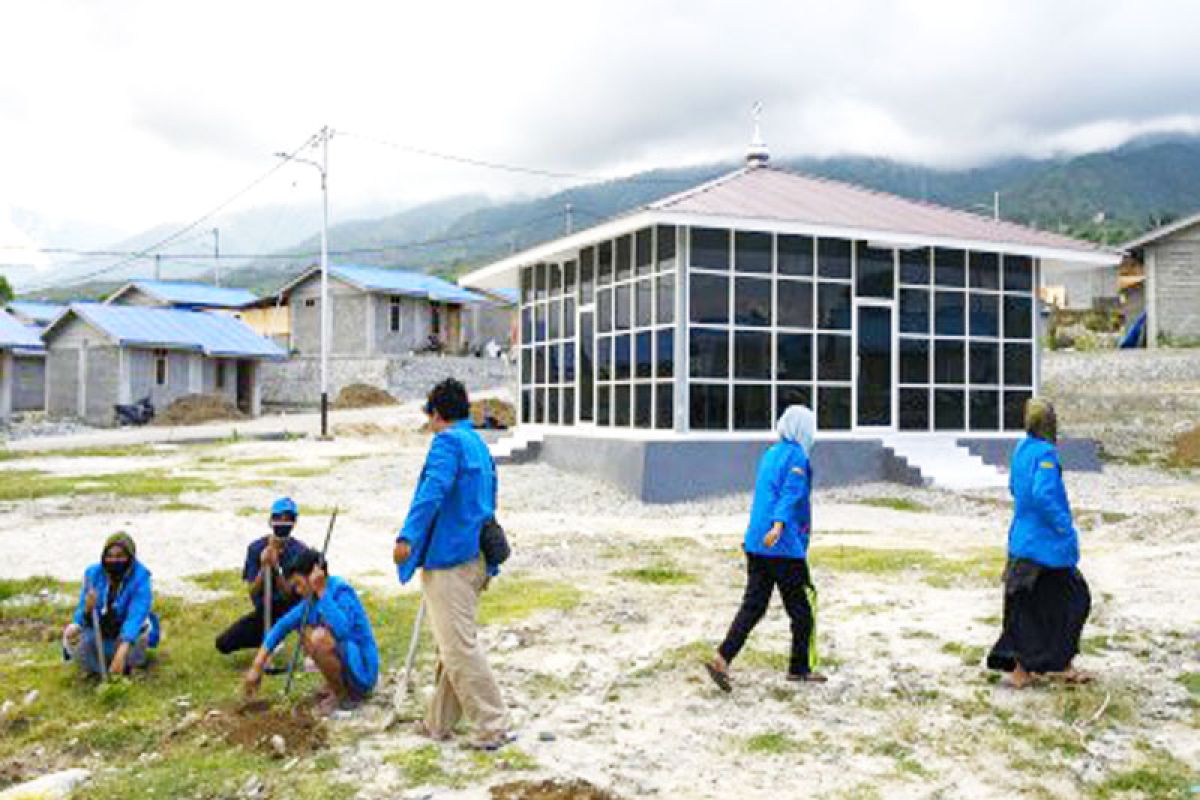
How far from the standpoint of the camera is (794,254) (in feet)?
57.6

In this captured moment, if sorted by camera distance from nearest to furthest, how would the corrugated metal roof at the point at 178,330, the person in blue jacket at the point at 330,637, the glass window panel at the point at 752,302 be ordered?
1. the person in blue jacket at the point at 330,637
2. the glass window panel at the point at 752,302
3. the corrugated metal roof at the point at 178,330

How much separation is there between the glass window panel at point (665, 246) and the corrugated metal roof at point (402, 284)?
2941cm

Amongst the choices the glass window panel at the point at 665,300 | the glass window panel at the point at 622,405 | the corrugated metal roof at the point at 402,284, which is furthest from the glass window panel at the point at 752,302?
the corrugated metal roof at the point at 402,284

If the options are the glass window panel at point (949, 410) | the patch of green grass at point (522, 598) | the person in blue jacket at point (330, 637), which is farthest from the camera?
the glass window panel at point (949, 410)

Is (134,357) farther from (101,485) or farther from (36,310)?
(101,485)

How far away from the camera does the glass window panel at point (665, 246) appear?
17.0 m

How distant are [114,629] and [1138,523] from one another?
1161cm

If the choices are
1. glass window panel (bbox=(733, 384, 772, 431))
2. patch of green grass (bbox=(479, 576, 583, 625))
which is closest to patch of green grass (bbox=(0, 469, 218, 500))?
glass window panel (bbox=(733, 384, 772, 431))

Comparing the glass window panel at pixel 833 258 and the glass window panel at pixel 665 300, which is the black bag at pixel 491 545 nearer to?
the glass window panel at pixel 665 300

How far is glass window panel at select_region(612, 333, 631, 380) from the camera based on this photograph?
60.3ft

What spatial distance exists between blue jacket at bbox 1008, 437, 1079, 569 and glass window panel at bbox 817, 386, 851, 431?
470 inches

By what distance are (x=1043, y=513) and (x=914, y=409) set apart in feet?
44.2

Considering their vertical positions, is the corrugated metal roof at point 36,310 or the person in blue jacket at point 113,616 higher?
the corrugated metal roof at point 36,310

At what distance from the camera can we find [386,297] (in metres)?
45.9
